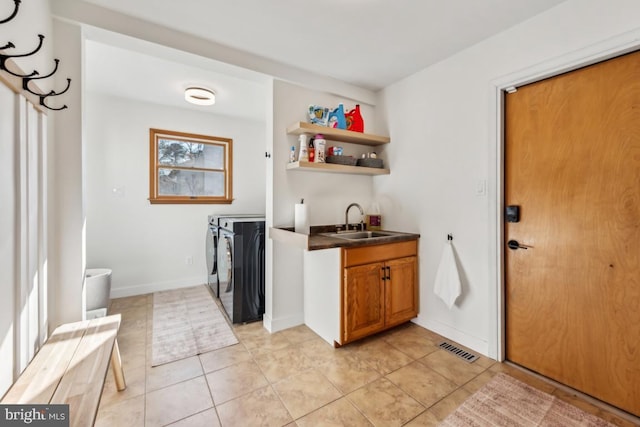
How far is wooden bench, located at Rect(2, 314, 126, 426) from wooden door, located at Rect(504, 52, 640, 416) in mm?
2430

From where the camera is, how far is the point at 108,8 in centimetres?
176

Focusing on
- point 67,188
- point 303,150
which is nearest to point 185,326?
point 67,188

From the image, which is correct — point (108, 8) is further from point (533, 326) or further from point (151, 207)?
point (533, 326)

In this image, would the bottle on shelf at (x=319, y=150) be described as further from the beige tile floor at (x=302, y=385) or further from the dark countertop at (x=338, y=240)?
the beige tile floor at (x=302, y=385)

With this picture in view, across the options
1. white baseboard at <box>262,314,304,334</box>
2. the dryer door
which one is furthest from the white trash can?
white baseboard at <box>262,314,304,334</box>

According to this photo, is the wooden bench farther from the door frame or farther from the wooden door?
the wooden door

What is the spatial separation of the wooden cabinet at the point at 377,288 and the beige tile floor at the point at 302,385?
18cm

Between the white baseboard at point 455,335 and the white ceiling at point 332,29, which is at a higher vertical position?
the white ceiling at point 332,29

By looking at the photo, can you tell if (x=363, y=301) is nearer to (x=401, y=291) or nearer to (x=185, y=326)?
(x=401, y=291)

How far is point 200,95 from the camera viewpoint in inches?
119

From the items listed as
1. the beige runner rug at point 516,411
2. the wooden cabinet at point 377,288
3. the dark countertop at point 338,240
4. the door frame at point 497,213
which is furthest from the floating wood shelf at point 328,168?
the beige runner rug at point 516,411

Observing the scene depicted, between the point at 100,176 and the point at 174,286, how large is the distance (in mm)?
1590

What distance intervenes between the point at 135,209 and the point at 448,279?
3.56 metres

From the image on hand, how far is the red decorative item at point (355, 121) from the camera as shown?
8.97 ft
